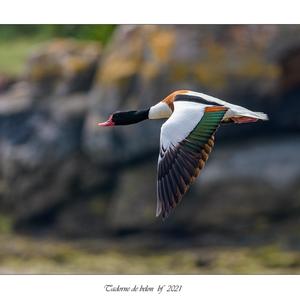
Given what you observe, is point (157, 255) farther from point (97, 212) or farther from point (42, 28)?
point (42, 28)

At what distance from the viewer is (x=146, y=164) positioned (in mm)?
10203

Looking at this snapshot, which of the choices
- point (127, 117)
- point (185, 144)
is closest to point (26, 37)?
point (127, 117)

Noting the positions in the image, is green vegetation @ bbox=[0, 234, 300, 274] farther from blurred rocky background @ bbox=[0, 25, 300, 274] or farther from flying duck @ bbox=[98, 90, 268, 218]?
flying duck @ bbox=[98, 90, 268, 218]

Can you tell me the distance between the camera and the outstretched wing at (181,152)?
5.45m

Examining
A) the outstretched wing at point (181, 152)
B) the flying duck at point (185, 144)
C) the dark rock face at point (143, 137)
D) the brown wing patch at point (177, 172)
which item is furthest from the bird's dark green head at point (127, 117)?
the dark rock face at point (143, 137)

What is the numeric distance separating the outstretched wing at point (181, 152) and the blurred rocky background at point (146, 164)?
4055 mm

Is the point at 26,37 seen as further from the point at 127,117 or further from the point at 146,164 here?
the point at 127,117

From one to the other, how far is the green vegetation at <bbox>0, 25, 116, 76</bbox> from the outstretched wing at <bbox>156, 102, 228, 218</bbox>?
5338 millimetres

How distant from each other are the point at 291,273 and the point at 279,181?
2.62 ft

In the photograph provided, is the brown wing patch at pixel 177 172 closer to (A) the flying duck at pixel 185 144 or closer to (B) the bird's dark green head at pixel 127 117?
(A) the flying duck at pixel 185 144

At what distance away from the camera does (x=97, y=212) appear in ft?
34.1

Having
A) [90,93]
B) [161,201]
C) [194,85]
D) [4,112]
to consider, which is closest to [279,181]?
[194,85]

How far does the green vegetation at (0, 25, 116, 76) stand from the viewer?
1102cm

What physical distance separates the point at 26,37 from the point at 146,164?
2.00m
